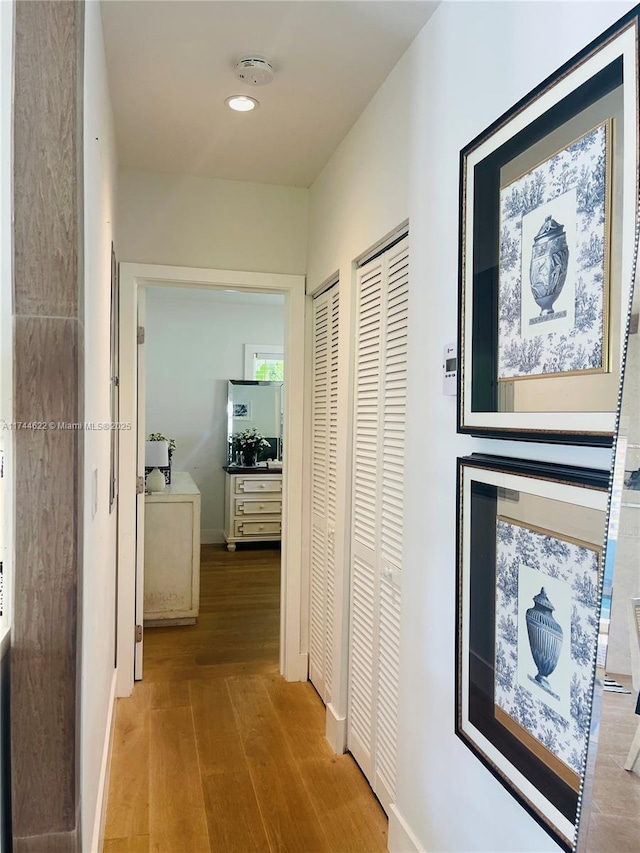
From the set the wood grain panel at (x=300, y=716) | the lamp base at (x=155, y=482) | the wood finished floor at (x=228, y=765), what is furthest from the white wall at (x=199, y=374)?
the wood grain panel at (x=300, y=716)

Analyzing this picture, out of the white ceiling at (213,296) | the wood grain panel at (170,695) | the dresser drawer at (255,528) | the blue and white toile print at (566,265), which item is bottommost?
the wood grain panel at (170,695)

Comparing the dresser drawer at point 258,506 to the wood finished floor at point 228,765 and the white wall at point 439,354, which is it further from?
the white wall at point 439,354

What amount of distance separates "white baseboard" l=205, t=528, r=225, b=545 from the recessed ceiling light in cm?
485

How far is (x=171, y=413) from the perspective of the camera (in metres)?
6.49

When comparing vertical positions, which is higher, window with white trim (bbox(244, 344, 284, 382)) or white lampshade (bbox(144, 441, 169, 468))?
window with white trim (bbox(244, 344, 284, 382))

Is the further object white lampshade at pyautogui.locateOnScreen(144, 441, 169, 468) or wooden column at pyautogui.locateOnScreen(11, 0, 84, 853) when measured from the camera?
white lampshade at pyautogui.locateOnScreen(144, 441, 169, 468)

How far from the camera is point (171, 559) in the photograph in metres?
4.10

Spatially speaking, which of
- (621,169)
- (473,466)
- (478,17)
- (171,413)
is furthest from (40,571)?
(171,413)

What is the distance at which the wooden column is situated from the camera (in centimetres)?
129

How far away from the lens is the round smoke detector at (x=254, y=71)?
2008 mm

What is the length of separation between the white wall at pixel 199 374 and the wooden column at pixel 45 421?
16.6 ft

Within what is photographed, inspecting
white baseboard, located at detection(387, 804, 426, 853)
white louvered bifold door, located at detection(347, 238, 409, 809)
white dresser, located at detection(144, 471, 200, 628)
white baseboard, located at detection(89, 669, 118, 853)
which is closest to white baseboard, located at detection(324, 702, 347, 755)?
white louvered bifold door, located at detection(347, 238, 409, 809)

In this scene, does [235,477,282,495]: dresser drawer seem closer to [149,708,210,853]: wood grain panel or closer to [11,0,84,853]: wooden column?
[149,708,210,853]: wood grain panel

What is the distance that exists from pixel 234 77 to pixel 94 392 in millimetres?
1220
